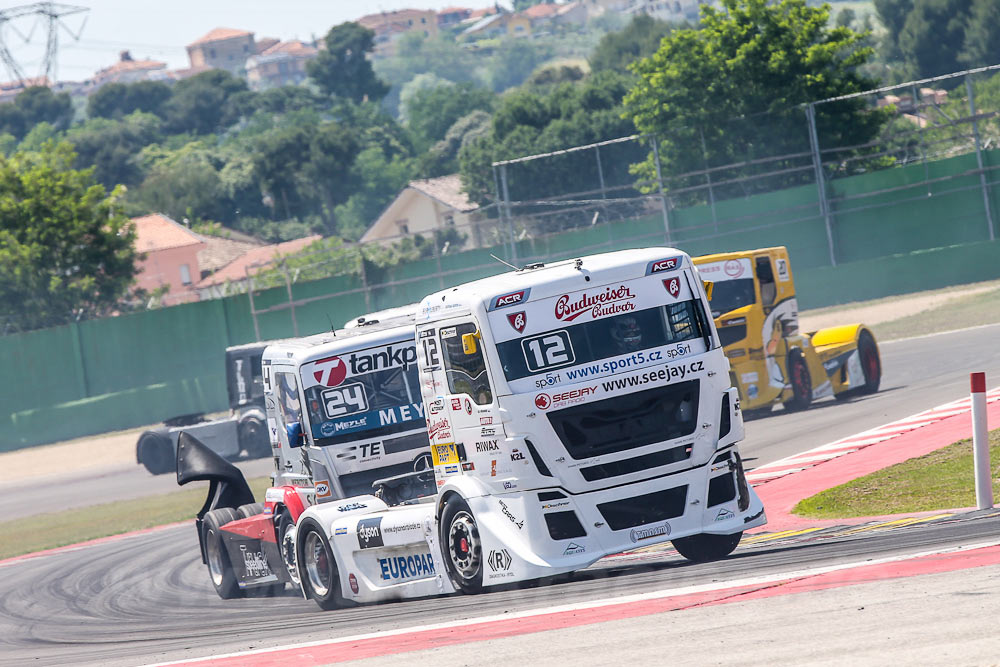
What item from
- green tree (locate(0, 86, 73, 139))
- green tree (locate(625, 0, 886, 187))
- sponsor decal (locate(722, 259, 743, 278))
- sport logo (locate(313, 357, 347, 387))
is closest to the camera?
sport logo (locate(313, 357, 347, 387))

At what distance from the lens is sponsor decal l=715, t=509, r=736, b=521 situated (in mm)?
9977

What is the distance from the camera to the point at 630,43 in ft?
518

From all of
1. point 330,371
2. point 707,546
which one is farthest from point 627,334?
point 330,371

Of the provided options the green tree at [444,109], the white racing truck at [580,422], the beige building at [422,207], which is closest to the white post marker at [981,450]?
the white racing truck at [580,422]

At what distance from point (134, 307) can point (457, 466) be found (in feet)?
156

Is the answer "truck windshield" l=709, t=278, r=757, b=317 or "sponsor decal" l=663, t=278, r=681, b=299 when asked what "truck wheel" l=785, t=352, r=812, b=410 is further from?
"sponsor decal" l=663, t=278, r=681, b=299

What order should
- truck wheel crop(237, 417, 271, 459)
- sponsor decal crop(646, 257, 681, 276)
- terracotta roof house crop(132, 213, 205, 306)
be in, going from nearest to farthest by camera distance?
sponsor decal crop(646, 257, 681, 276) → truck wheel crop(237, 417, 271, 459) → terracotta roof house crop(132, 213, 205, 306)

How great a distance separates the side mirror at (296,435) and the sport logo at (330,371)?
516 mm

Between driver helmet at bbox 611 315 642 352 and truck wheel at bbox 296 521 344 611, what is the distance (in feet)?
11.4

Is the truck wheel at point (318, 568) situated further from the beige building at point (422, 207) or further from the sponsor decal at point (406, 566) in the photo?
the beige building at point (422, 207)

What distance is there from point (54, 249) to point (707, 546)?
4467cm

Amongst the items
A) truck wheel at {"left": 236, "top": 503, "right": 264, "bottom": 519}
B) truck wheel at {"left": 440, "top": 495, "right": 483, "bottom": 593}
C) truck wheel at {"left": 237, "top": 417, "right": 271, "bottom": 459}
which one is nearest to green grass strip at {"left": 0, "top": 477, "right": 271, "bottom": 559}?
truck wheel at {"left": 237, "top": 417, "right": 271, "bottom": 459}

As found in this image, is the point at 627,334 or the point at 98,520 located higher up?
the point at 627,334

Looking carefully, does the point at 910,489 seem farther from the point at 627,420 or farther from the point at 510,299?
the point at 510,299
